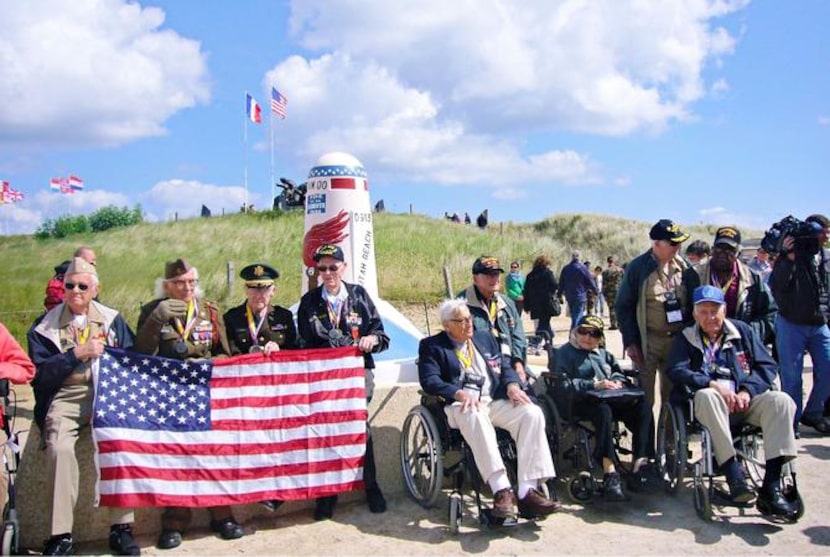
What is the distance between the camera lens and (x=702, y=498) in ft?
15.5

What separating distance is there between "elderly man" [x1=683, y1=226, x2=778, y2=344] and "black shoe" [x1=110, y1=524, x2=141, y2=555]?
4306mm

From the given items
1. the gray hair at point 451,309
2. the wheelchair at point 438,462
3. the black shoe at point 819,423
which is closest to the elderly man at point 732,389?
the wheelchair at point 438,462

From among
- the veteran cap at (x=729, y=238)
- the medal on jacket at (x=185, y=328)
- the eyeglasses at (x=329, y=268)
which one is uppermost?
the veteran cap at (x=729, y=238)

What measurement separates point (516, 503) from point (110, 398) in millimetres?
2736

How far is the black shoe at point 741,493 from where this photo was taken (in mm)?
4500

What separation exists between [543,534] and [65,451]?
3.02m

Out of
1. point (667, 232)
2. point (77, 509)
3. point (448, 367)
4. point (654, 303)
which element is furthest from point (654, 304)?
point (77, 509)

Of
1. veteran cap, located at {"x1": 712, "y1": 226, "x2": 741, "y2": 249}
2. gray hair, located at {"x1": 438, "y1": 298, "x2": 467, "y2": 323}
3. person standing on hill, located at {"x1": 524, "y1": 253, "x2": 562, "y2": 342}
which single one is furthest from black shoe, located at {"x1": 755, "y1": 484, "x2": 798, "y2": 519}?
person standing on hill, located at {"x1": 524, "y1": 253, "x2": 562, "y2": 342}

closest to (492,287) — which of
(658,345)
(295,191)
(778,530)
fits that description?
(658,345)

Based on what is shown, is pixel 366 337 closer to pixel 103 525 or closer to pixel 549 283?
pixel 103 525

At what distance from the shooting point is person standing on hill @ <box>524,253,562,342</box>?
12.3m

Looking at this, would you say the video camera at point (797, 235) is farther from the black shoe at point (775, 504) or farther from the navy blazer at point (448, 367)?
the navy blazer at point (448, 367)

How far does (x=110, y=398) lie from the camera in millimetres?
4426

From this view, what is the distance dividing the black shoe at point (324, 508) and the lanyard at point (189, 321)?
1504 mm
